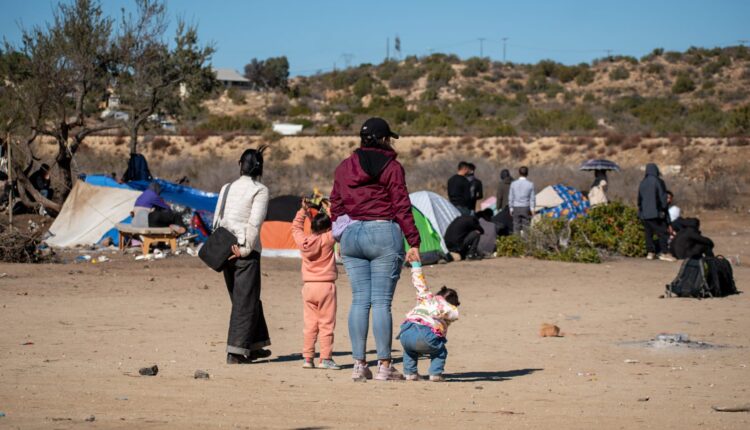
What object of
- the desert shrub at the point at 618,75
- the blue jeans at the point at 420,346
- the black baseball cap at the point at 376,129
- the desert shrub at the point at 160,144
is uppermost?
the desert shrub at the point at 618,75

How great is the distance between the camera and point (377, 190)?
7.69 m

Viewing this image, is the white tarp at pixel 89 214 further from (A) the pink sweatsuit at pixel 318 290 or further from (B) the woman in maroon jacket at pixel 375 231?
(B) the woman in maroon jacket at pixel 375 231

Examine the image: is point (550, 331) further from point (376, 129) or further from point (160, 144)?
point (160, 144)

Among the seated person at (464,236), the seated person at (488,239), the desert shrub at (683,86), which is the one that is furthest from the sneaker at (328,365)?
the desert shrub at (683,86)

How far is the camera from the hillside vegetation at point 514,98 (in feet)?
198

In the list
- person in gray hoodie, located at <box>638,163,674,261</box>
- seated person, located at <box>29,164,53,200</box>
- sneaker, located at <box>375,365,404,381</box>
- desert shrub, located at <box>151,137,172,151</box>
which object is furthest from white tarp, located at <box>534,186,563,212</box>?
desert shrub, located at <box>151,137,172,151</box>

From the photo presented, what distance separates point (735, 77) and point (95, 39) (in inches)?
2361

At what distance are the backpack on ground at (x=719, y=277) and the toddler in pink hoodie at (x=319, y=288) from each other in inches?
288

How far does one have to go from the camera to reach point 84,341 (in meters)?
9.88

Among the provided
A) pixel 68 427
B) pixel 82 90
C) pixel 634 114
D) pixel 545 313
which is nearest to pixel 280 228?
pixel 545 313

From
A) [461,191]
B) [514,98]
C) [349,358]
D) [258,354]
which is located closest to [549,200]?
[461,191]

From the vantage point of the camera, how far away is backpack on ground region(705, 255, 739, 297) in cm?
1431

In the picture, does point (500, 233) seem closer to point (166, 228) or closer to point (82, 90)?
point (166, 228)

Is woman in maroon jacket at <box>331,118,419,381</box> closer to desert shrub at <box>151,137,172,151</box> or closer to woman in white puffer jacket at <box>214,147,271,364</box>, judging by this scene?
woman in white puffer jacket at <box>214,147,271,364</box>
